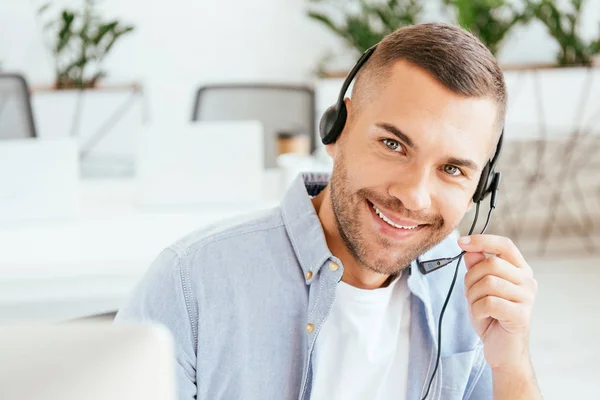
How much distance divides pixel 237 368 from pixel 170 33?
3.69 m

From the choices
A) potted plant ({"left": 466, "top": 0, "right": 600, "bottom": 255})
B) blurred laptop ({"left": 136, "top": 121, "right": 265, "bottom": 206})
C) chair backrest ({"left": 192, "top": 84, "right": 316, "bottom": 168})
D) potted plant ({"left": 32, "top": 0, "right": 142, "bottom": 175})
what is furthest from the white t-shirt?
potted plant ({"left": 32, "top": 0, "right": 142, "bottom": 175})

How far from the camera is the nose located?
94cm

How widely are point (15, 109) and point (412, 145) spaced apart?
2000 millimetres

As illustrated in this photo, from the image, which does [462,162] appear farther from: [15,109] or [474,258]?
[15,109]

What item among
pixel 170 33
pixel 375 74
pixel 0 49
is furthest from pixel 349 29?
pixel 375 74

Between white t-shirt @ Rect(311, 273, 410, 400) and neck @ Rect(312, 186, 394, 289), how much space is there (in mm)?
→ 23

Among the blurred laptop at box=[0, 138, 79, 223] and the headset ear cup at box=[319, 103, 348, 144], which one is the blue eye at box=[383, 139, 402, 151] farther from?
the blurred laptop at box=[0, 138, 79, 223]

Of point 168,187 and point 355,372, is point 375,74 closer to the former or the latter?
point 355,372

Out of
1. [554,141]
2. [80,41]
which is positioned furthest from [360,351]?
[80,41]

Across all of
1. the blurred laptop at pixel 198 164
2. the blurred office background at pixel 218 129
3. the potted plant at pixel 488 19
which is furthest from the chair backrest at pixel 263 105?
the potted plant at pixel 488 19

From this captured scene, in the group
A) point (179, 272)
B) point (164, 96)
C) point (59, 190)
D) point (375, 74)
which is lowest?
point (164, 96)

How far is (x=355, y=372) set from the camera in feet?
3.26

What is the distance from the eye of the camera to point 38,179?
1620 millimetres

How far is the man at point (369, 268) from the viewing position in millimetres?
941
